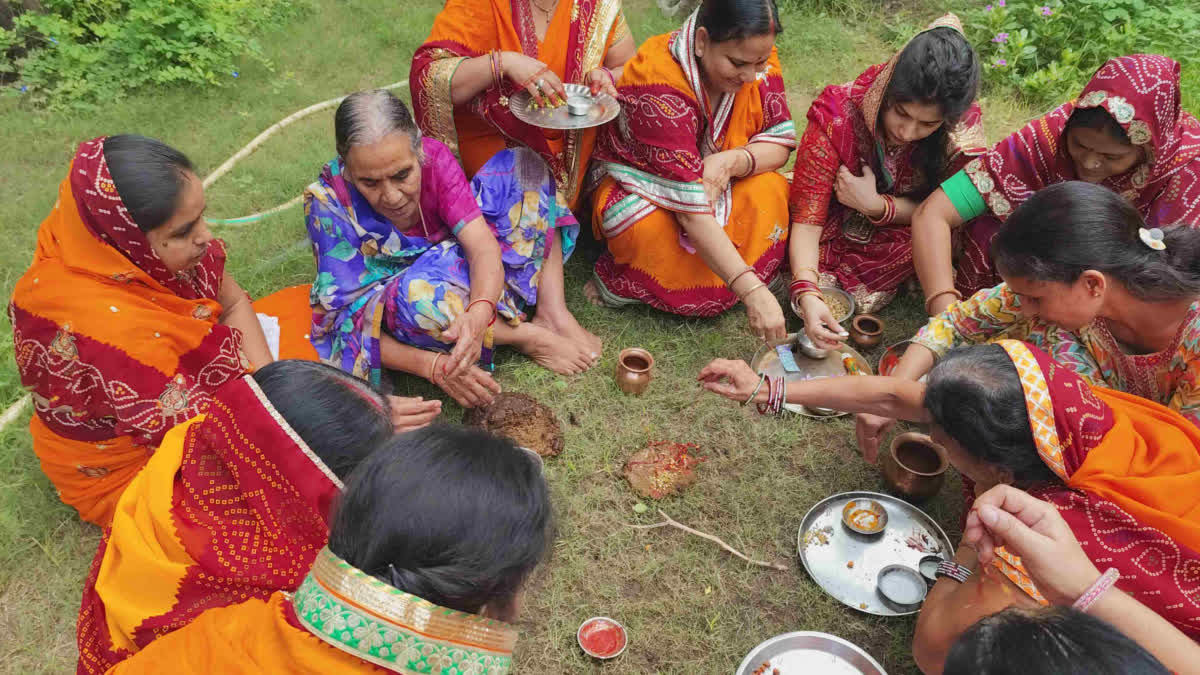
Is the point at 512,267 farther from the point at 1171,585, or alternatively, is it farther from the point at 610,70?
the point at 1171,585

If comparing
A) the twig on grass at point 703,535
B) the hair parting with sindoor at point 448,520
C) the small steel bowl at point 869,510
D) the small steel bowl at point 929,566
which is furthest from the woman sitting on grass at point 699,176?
the hair parting with sindoor at point 448,520

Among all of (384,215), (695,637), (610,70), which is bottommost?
(695,637)

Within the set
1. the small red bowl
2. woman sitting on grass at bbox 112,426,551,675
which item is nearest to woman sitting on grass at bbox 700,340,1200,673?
the small red bowl

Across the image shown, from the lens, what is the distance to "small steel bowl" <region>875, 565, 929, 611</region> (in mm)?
2781

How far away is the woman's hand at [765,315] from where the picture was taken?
3.49 meters

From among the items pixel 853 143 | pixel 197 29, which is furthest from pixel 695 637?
pixel 197 29

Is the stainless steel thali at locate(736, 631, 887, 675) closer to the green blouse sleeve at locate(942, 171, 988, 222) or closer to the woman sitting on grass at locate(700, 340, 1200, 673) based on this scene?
the woman sitting on grass at locate(700, 340, 1200, 673)

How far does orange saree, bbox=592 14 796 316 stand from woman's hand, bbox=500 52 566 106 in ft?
1.23

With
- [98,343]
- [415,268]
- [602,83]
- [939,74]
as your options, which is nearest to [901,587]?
[939,74]

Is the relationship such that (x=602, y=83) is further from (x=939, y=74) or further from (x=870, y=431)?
(x=870, y=431)

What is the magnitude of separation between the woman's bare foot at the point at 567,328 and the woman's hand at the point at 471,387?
0.63 metres

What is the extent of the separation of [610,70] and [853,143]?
54.6 inches

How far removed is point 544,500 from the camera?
152 centimetres

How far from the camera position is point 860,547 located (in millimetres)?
3006
